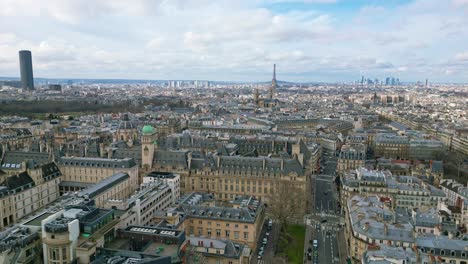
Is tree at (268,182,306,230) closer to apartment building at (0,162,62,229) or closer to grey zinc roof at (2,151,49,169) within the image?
apartment building at (0,162,62,229)

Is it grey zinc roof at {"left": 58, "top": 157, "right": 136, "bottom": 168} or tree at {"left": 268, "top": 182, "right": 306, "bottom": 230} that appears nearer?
tree at {"left": 268, "top": 182, "right": 306, "bottom": 230}

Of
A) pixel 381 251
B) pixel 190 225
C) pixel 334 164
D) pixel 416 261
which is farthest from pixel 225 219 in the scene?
pixel 334 164

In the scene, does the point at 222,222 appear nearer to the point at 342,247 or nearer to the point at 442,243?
the point at 342,247

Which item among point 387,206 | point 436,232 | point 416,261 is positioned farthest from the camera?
point 387,206

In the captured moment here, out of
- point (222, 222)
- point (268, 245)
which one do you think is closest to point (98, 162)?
point (222, 222)

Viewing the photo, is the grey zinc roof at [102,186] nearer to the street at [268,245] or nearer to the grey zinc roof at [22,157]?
the grey zinc roof at [22,157]

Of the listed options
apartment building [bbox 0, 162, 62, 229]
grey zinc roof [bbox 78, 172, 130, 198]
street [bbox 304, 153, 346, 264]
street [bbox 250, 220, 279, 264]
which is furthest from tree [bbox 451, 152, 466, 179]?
apartment building [bbox 0, 162, 62, 229]

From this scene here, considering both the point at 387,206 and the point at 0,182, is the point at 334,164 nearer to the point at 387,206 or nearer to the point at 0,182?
the point at 387,206
